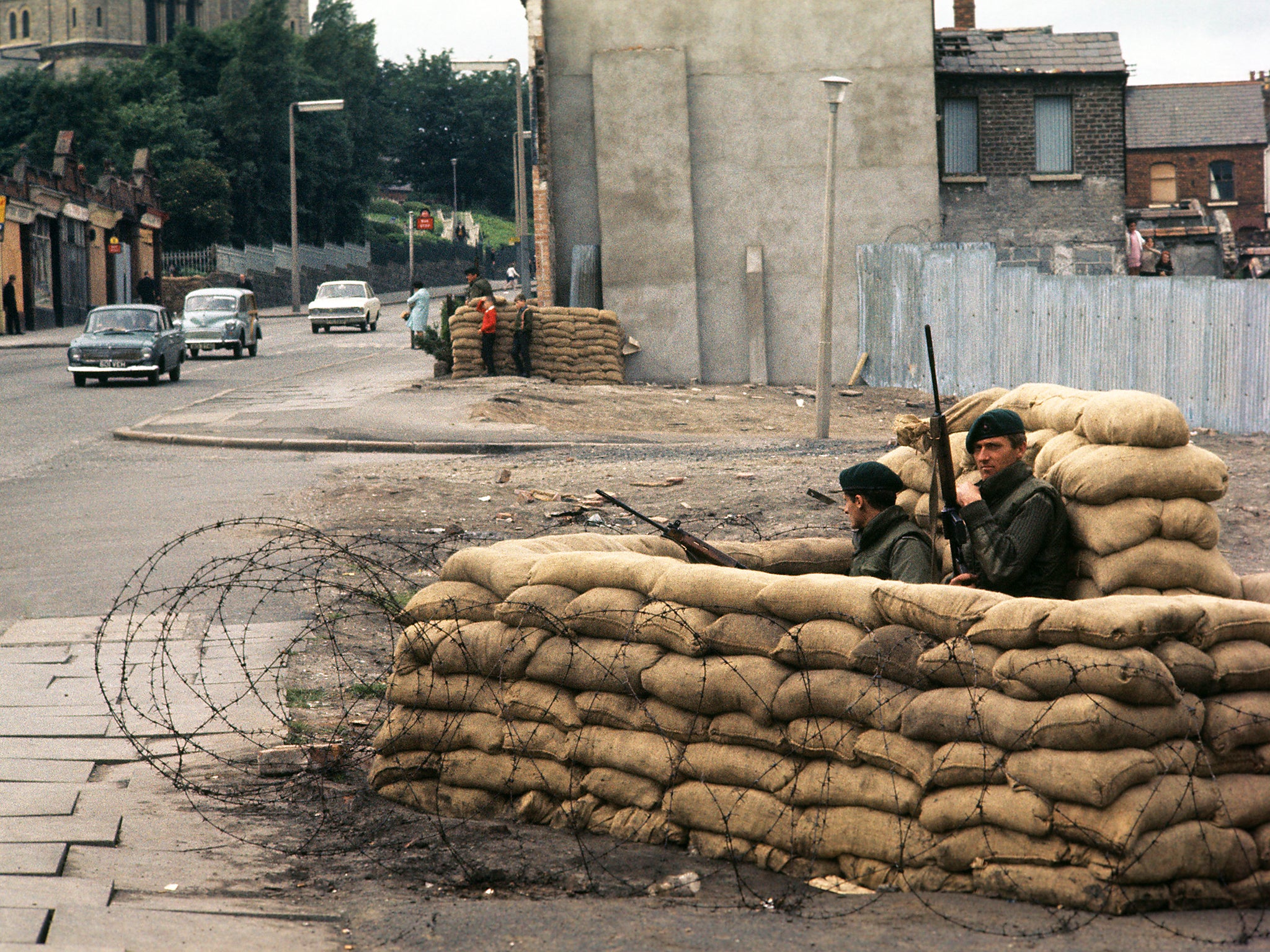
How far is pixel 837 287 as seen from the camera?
2733 centimetres

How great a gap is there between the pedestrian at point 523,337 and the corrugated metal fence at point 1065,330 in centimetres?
663

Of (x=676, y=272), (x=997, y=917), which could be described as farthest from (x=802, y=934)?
(x=676, y=272)

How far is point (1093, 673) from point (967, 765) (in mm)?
489

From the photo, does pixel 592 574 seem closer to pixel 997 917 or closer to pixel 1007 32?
pixel 997 917

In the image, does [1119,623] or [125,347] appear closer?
[1119,623]

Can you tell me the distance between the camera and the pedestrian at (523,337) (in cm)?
2467

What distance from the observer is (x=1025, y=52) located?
29.2m

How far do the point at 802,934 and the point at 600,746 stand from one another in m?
1.23

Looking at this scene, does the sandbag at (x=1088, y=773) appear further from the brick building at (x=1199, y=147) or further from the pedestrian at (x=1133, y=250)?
the brick building at (x=1199, y=147)

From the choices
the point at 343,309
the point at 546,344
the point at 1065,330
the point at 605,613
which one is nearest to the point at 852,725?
the point at 605,613

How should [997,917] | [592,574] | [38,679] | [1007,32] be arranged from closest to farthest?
[997,917] < [592,574] < [38,679] < [1007,32]

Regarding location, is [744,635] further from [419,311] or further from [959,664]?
[419,311]

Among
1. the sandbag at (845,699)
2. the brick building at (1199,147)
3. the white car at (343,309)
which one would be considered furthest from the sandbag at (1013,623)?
the brick building at (1199,147)

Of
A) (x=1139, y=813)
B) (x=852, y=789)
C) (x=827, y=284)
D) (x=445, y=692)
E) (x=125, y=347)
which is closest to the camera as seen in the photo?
(x=1139, y=813)
